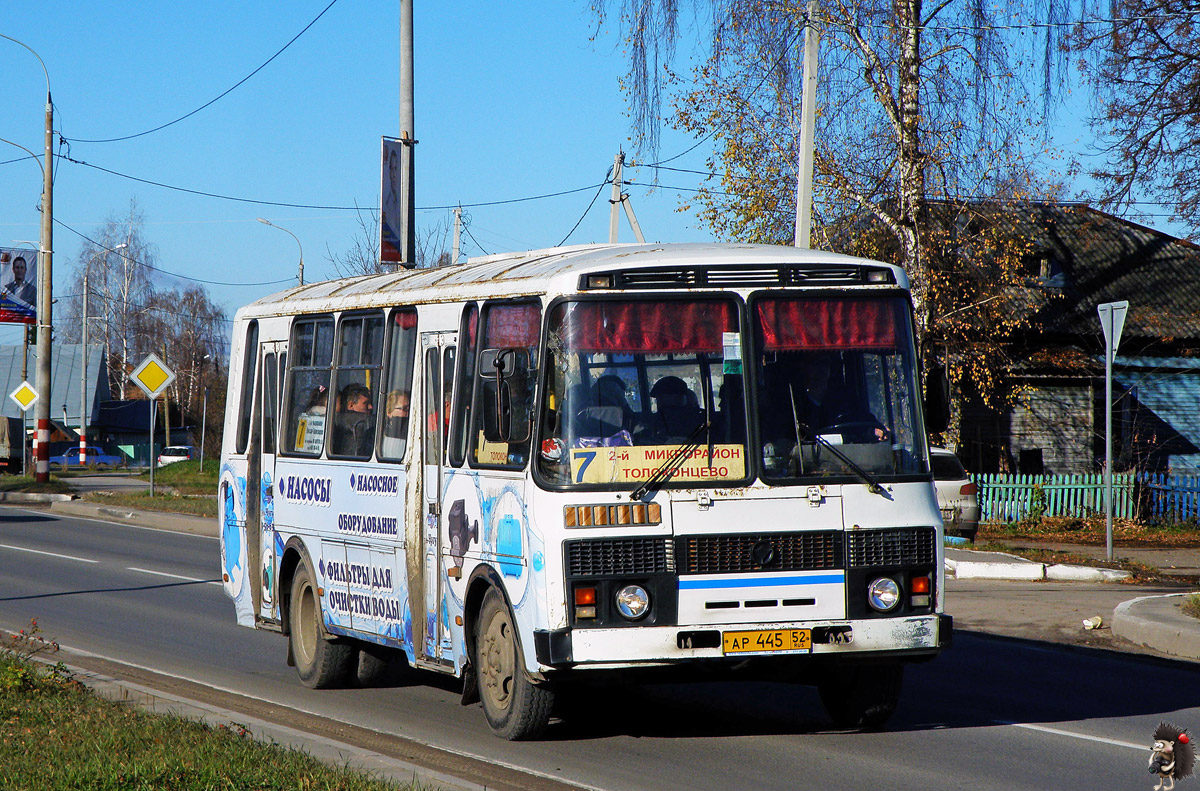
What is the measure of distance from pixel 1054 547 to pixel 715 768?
1569 cm

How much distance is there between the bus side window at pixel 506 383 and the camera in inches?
299

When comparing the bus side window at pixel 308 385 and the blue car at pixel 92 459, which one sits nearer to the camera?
the bus side window at pixel 308 385

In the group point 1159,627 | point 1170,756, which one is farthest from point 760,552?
point 1159,627

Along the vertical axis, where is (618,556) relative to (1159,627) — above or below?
above

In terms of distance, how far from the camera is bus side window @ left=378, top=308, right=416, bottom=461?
362 inches

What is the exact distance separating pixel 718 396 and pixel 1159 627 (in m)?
6.53

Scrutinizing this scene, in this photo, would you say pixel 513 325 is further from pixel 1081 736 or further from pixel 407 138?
pixel 407 138

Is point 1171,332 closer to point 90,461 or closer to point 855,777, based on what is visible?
point 855,777

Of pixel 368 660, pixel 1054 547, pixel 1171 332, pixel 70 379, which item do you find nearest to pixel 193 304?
pixel 70 379

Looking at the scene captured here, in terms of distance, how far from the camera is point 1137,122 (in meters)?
23.4

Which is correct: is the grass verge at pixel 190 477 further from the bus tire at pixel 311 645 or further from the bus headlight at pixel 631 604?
the bus headlight at pixel 631 604

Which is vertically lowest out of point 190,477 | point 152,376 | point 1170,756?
point 190,477

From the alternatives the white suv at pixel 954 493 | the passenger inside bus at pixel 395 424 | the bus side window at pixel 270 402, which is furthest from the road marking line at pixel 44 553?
the passenger inside bus at pixel 395 424

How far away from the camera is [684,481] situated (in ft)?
24.0
